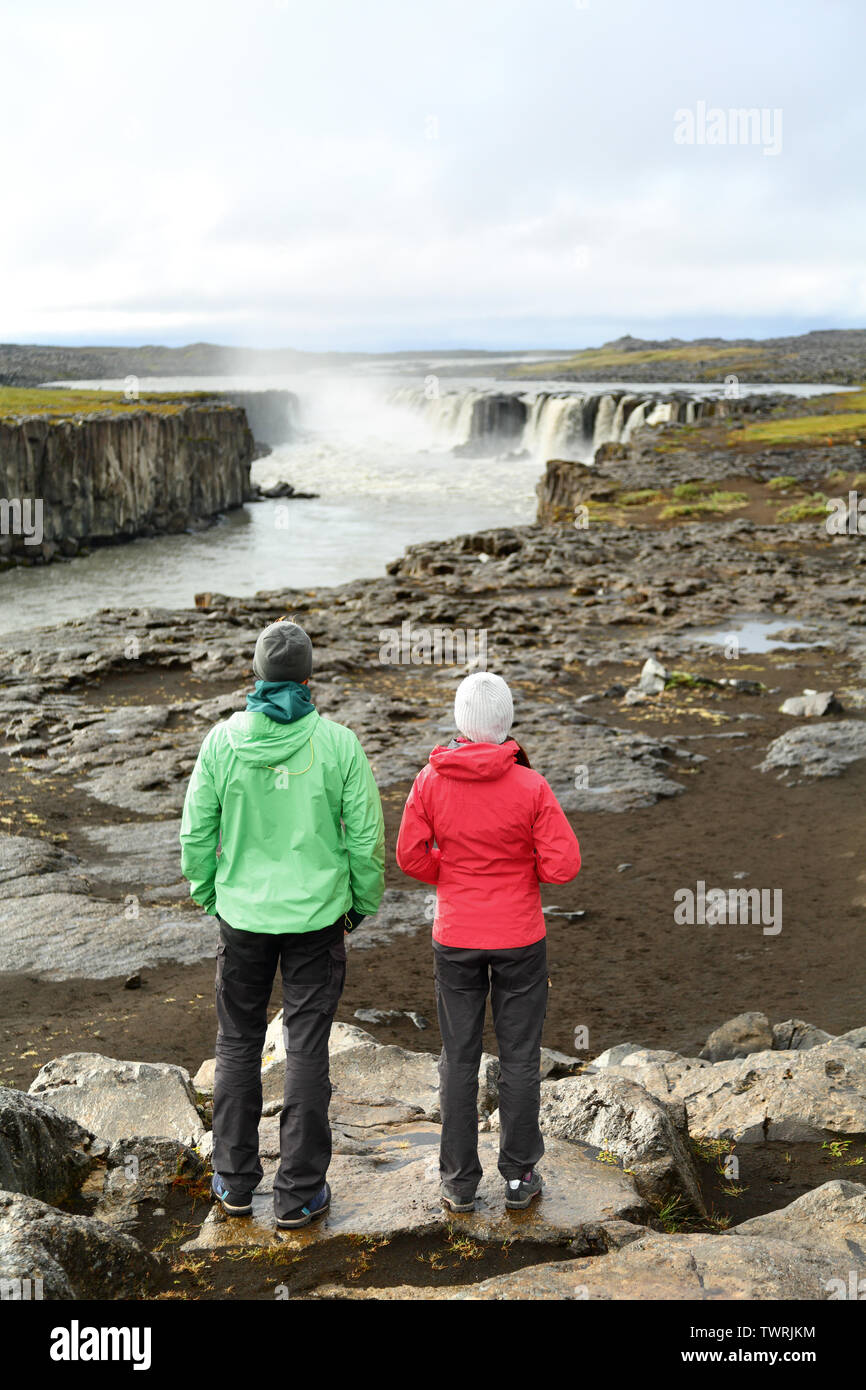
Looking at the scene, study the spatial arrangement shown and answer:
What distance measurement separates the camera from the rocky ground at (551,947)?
4641 mm

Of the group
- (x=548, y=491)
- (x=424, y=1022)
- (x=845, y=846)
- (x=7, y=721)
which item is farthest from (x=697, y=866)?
(x=548, y=491)

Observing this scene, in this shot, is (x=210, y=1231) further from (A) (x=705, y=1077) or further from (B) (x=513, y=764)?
(A) (x=705, y=1077)

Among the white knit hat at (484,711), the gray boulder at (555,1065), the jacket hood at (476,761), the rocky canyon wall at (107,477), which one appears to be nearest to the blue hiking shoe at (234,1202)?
the jacket hood at (476,761)

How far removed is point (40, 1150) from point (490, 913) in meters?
2.17

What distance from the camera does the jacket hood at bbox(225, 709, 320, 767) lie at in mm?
4836

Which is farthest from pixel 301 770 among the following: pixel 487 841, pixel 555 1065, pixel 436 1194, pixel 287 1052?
pixel 555 1065

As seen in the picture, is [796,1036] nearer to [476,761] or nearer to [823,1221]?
[823,1221]

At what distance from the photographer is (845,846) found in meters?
12.7

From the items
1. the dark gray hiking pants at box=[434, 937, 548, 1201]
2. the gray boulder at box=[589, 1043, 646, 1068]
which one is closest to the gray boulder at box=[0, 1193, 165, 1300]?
the dark gray hiking pants at box=[434, 937, 548, 1201]

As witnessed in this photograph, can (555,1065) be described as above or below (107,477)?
below

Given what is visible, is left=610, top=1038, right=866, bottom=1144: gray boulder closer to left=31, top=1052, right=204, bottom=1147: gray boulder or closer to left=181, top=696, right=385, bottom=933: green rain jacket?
left=31, top=1052, right=204, bottom=1147: gray boulder

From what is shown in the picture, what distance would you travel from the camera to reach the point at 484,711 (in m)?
4.91

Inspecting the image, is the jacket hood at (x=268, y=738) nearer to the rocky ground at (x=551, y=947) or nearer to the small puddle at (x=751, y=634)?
the rocky ground at (x=551, y=947)

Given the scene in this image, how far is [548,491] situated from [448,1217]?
4169 cm
